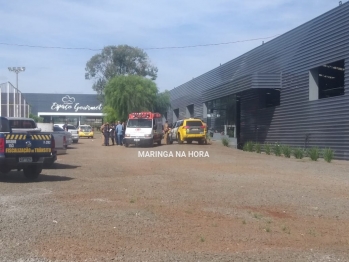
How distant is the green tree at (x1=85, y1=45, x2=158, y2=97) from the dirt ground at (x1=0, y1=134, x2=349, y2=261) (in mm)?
57834

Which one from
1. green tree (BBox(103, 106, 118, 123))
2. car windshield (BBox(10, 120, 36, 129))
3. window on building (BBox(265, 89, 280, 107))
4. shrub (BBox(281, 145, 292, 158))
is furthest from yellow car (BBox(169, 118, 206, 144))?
car windshield (BBox(10, 120, 36, 129))

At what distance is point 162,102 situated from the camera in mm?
64438

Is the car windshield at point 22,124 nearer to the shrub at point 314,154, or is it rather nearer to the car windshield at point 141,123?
the shrub at point 314,154

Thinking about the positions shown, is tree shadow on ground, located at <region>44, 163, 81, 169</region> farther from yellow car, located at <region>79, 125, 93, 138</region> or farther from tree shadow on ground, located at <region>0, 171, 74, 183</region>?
yellow car, located at <region>79, 125, 93, 138</region>

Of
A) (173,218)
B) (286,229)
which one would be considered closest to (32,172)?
(173,218)

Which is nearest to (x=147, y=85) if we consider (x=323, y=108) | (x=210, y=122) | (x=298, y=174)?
(x=210, y=122)

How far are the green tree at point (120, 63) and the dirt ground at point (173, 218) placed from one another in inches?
2277

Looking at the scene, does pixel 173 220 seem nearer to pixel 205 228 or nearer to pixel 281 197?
pixel 205 228

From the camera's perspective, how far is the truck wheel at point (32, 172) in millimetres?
16297

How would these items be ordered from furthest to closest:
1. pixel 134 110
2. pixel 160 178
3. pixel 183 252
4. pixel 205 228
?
pixel 134 110
pixel 160 178
pixel 205 228
pixel 183 252

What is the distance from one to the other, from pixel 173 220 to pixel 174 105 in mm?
59009

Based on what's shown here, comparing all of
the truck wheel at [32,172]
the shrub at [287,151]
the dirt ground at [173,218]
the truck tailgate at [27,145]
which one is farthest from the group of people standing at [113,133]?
the truck tailgate at [27,145]

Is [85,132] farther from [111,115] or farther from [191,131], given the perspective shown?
[191,131]

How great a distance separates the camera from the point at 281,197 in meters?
13.2
